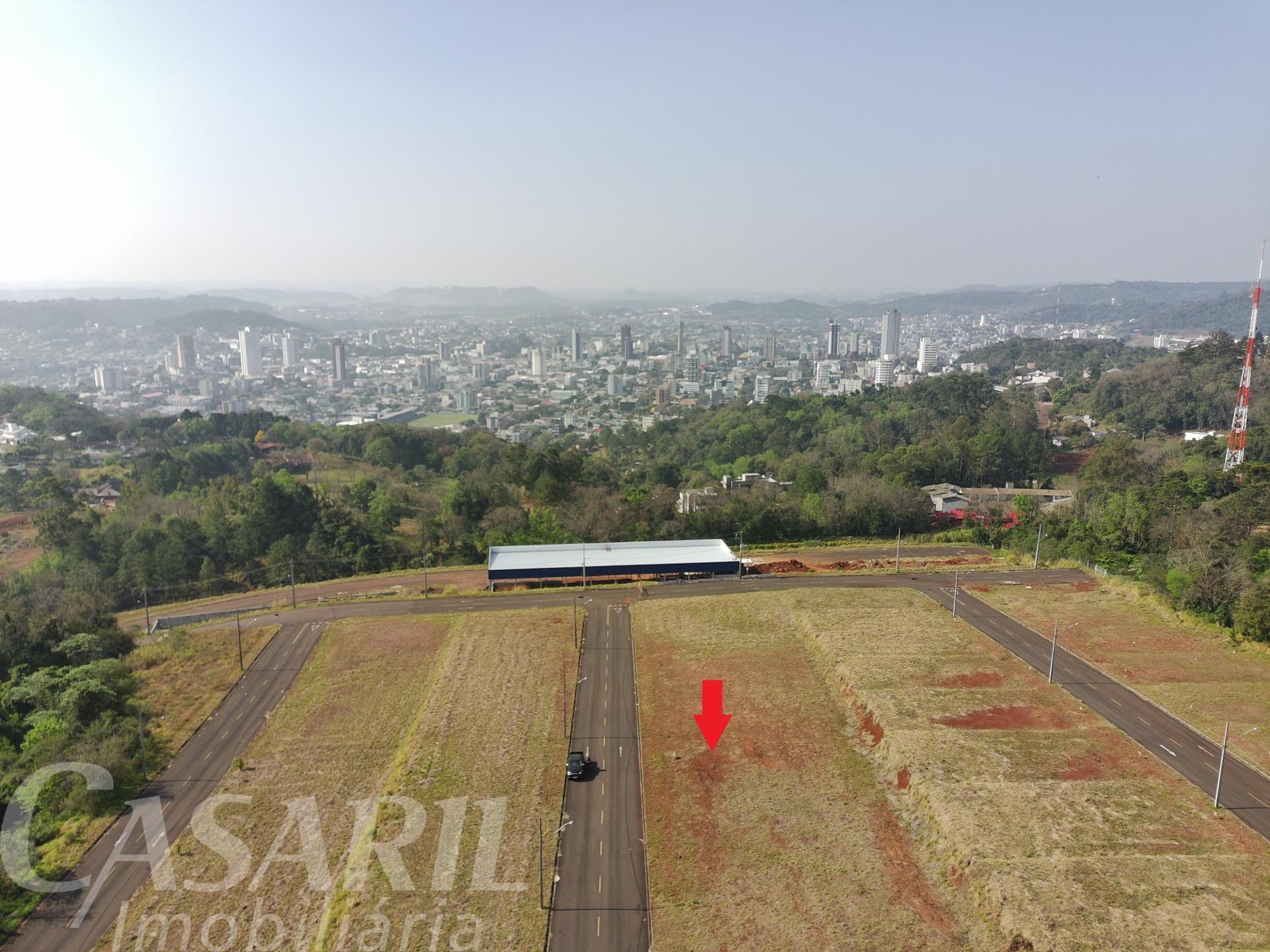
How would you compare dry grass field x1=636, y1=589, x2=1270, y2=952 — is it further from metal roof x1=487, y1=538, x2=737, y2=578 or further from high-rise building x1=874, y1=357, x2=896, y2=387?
high-rise building x1=874, y1=357, x2=896, y2=387

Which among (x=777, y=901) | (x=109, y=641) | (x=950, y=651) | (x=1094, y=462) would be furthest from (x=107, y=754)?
(x=1094, y=462)

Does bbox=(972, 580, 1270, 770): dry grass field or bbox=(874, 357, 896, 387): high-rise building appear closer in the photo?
bbox=(972, 580, 1270, 770): dry grass field

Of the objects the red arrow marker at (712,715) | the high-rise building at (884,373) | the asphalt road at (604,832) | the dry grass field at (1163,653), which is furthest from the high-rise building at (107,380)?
the dry grass field at (1163,653)

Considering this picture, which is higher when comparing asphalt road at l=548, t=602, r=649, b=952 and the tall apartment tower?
the tall apartment tower

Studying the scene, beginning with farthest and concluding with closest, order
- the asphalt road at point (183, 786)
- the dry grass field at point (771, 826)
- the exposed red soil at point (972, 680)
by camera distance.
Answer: the exposed red soil at point (972, 680)
the asphalt road at point (183, 786)
the dry grass field at point (771, 826)

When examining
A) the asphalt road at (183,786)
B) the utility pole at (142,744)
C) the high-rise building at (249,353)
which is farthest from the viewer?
the high-rise building at (249,353)

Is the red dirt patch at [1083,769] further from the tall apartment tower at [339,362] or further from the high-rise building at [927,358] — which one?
the tall apartment tower at [339,362]

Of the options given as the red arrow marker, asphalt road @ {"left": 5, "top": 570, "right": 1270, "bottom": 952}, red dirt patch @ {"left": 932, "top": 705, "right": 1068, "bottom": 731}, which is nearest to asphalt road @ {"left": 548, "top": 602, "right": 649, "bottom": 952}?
asphalt road @ {"left": 5, "top": 570, "right": 1270, "bottom": 952}
